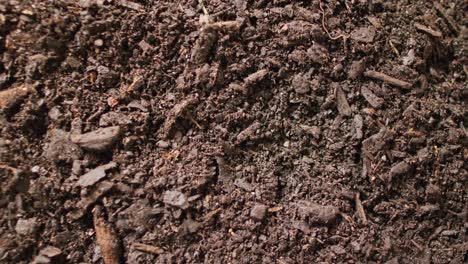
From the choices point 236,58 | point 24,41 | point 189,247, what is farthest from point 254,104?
point 24,41

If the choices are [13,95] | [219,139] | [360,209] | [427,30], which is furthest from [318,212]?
[13,95]

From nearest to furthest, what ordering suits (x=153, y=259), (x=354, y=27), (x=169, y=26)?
(x=153, y=259), (x=169, y=26), (x=354, y=27)

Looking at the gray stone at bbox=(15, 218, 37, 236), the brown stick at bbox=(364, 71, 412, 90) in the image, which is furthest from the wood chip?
the brown stick at bbox=(364, 71, 412, 90)

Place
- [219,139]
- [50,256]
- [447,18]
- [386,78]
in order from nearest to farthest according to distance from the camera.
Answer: [50,256] < [219,139] < [386,78] < [447,18]

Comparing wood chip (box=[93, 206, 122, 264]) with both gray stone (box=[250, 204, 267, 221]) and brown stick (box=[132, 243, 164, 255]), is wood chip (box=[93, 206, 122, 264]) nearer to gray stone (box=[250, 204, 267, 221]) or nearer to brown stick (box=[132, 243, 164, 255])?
brown stick (box=[132, 243, 164, 255])

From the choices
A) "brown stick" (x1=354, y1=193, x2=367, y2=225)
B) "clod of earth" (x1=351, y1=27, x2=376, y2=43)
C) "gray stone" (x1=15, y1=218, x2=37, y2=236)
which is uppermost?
"clod of earth" (x1=351, y1=27, x2=376, y2=43)

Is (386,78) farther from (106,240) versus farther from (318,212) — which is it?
(106,240)

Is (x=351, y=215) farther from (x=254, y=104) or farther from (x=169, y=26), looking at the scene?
(x=169, y=26)
